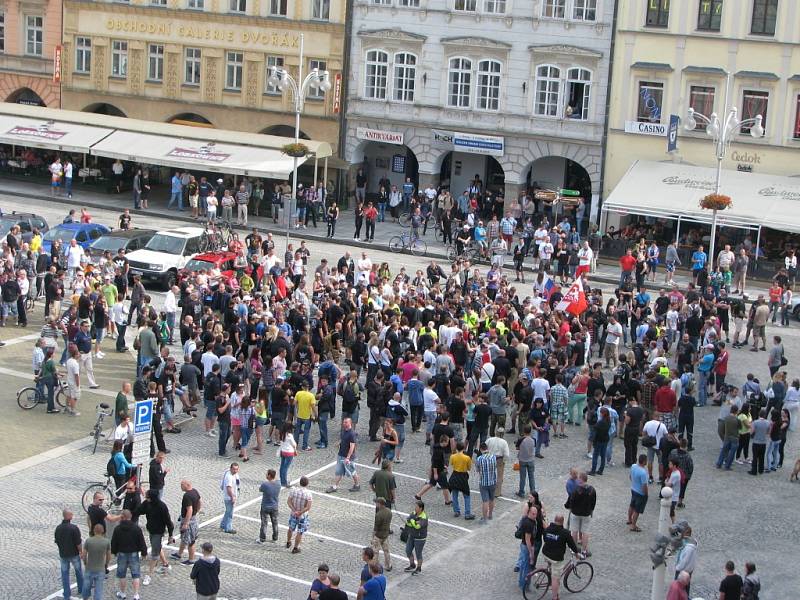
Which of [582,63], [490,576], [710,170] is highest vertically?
[582,63]

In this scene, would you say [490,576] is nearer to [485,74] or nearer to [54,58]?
[485,74]

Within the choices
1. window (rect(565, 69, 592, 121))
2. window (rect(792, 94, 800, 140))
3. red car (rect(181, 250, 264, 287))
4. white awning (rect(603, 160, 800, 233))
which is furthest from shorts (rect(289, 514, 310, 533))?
window (rect(565, 69, 592, 121))

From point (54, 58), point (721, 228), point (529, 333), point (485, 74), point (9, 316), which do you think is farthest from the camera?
point (54, 58)

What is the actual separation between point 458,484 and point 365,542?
209 cm

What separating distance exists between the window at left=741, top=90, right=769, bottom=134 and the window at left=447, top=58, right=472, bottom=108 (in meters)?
10.3

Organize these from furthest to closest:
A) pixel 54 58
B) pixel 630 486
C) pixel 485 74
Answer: pixel 54 58 → pixel 485 74 → pixel 630 486

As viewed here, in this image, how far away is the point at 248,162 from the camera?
53.1 m

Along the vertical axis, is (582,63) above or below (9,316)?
above

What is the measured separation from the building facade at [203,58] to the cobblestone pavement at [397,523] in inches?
1159

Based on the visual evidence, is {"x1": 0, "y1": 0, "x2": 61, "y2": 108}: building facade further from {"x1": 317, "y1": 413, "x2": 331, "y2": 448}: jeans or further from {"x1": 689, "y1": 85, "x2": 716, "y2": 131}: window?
{"x1": 317, "y1": 413, "x2": 331, "y2": 448}: jeans

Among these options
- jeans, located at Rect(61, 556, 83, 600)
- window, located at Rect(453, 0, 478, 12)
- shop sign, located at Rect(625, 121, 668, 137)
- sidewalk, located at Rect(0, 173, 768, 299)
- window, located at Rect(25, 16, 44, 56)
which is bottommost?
sidewalk, located at Rect(0, 173, 768, 299)

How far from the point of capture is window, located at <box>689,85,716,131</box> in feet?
163

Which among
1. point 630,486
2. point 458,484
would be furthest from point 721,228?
point 458,484

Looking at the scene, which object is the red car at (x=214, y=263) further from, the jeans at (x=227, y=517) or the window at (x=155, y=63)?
the window at (x=155, y=63)
